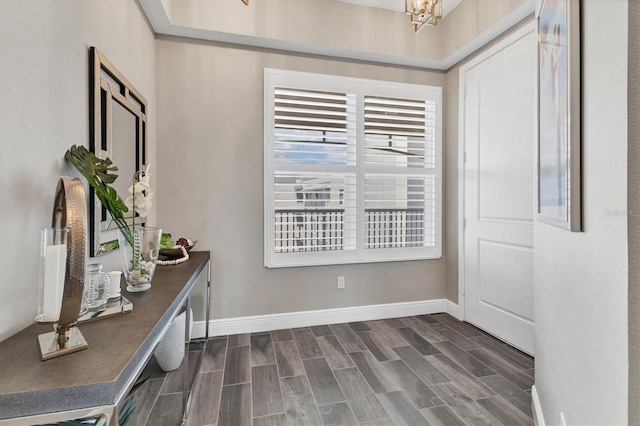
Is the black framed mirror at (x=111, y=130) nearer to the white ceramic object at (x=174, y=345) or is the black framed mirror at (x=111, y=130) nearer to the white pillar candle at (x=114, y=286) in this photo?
the white pillar candle at (x=114, y=286)

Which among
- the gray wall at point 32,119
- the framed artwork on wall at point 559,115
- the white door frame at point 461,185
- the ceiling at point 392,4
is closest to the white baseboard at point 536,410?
the framed artwork on wall at point 559,115

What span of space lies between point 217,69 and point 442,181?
251cm

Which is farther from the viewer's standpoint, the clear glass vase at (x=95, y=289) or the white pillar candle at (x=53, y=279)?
the clear glass vase at (x=95, y=289)

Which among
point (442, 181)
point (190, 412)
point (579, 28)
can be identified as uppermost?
point (579, 28)

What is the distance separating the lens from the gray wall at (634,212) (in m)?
0.67

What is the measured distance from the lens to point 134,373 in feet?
2.70

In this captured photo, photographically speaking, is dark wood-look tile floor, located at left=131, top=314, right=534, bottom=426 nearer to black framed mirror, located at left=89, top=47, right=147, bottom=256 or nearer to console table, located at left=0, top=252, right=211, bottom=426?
console table, located at left=0, top=252, right=211, bottom=426

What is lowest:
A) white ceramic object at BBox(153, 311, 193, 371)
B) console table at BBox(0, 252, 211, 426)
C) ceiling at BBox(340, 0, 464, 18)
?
white ceramic object at BBox(153, 311, 193, 371)

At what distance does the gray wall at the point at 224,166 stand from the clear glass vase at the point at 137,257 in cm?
129

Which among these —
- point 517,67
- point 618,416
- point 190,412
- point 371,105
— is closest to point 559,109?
point 618,416

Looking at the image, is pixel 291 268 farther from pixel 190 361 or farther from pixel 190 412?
pixel 190 412

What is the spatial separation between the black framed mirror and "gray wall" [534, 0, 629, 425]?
6.47 ft

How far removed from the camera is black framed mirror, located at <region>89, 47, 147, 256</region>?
149 centimetres

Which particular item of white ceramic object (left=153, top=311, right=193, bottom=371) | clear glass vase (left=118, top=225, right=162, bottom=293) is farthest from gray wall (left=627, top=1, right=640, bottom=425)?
clear glass vase (left=118, top=225, right=162, bottom=293)
